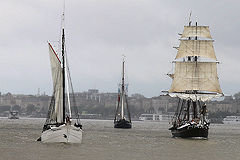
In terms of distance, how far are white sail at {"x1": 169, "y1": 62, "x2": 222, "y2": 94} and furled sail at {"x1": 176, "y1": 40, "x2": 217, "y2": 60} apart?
1.49m

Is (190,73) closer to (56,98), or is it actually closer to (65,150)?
(56,98)

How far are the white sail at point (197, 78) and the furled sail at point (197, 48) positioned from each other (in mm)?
1492

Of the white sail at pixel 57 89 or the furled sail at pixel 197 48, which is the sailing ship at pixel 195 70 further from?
the white sail at pixel 57 89

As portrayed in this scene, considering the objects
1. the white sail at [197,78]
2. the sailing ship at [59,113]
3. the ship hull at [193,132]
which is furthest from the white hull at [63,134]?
the white sail at [197,78]

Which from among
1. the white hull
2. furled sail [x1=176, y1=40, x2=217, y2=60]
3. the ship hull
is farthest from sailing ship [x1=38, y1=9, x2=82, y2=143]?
furled sail [x1=176, y1=40, x2=217, y2=60]

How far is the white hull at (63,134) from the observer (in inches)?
2064

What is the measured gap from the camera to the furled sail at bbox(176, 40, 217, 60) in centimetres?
9256

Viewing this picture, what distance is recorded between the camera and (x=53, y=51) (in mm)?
59562

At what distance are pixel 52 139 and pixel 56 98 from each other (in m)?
5.85

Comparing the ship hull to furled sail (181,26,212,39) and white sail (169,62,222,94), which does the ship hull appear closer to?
white sail (169,62,222,94)

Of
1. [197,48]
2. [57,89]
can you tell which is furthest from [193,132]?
[57,89]

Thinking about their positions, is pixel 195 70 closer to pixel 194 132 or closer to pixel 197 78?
pixel 197 78

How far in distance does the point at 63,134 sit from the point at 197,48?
44828mm

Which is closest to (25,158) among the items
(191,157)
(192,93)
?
(191,157)
